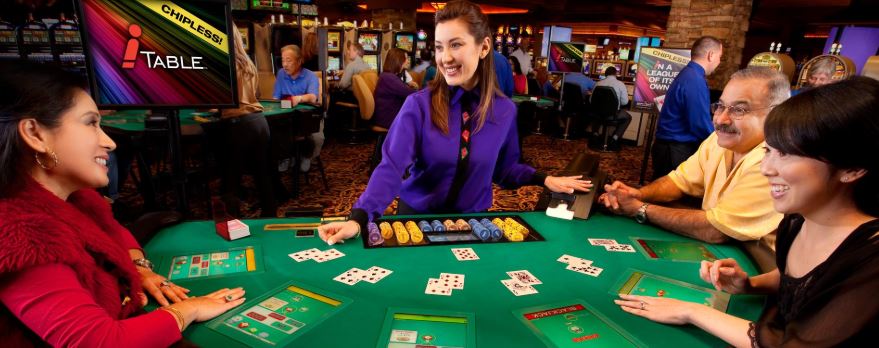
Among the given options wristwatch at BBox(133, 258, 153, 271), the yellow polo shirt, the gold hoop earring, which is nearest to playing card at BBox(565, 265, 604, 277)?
the yellow polo shirt

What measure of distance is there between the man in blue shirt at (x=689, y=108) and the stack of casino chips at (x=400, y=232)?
325 centimetres

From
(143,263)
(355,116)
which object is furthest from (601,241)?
(355,116)

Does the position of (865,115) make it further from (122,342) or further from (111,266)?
(111,266)

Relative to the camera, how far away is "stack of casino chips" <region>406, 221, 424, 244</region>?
1.65 metres

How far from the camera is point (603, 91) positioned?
23.8 ft

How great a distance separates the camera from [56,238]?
34.8 inches

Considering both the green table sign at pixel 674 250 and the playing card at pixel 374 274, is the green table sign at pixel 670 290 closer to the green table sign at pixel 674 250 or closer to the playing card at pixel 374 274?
the green table sign at pixel 674 250

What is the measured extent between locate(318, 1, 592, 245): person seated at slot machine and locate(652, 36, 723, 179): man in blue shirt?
2608 millimetres

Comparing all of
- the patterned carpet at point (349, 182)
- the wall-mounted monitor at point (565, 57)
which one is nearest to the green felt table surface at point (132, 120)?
the patterned carpet at point (349, 182)

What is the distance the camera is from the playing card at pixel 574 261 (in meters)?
1.54

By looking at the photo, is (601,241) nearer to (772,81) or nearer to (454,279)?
(454,279)

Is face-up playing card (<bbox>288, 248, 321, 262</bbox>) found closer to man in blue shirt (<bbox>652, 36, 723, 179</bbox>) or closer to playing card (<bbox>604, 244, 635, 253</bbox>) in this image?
playing card (<bbox>604, 244, 635, 253</bbox>)

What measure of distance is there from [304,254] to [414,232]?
1.28 ft

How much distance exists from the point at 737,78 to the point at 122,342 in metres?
2.19
